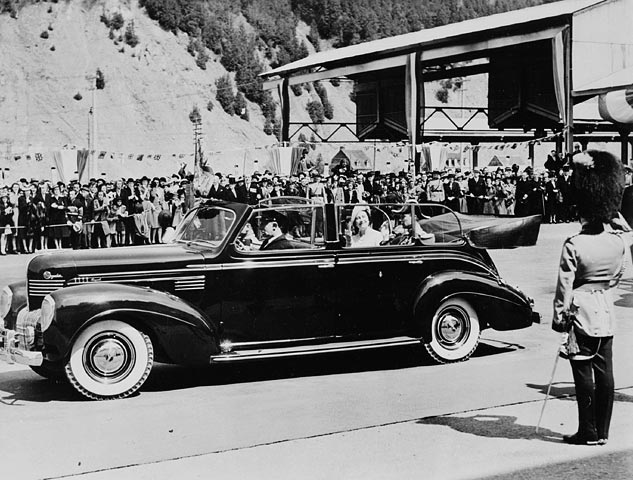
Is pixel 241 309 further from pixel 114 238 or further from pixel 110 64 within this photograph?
pixel 110 64

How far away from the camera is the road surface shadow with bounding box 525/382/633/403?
7.04 meters

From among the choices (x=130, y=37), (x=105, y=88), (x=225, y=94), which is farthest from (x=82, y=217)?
(x=225, y=94)

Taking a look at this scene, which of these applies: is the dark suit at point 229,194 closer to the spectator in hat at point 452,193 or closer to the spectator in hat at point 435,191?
the spectator in hat at point 435,191

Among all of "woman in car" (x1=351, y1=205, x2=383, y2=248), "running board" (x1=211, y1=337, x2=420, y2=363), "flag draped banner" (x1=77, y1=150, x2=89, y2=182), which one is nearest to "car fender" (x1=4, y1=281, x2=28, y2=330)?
"running board" (x1=211, y1=337, x2=420, y2=363)

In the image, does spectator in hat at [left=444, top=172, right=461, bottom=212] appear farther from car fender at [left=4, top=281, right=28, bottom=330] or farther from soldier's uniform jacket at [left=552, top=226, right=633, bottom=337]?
soldier's uniform jacket at [left=552, top=226, right=633, bottom=337]

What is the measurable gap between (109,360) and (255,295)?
140cm

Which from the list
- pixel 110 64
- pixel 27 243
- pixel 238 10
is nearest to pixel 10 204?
pixel 27 243

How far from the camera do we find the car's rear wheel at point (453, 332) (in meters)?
8.52

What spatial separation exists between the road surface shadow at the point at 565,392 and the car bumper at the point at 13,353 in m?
4.08

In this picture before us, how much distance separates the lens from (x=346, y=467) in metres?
5.35

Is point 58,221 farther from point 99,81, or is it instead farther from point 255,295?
point 99,81

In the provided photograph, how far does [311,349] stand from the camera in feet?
26.2

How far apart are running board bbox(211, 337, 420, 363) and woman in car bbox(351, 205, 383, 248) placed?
94 cm

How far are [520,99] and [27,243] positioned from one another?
20025 millimetres
